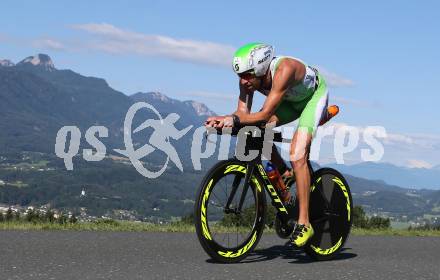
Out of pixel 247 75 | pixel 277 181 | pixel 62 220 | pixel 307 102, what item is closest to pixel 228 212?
pixel 277 181

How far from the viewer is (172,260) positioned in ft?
20.9

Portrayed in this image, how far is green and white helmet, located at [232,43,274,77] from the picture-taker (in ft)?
20.0

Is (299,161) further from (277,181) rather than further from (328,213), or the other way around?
(328,213)

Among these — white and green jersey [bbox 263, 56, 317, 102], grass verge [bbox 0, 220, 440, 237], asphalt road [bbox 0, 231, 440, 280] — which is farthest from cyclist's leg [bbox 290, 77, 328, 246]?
grass verge [bbox 0, 220, 440, 237]

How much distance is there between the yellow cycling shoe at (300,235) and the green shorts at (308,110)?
1006 millimetres

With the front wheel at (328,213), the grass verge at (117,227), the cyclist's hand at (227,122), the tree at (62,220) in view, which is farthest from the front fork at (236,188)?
the tree at (62,220)

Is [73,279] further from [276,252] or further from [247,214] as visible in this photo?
[276,252]

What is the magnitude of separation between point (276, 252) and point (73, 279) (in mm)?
2869

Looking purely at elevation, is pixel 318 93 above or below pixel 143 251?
above

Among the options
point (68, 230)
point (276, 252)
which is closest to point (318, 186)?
point (276, 252)

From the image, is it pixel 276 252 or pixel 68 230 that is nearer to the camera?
pixel 276 252

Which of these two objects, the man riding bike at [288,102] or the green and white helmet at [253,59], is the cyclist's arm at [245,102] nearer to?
the man riding bike at [288,102]

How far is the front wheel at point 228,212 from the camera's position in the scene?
6012 millimetres

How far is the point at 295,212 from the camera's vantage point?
6.75 metres
